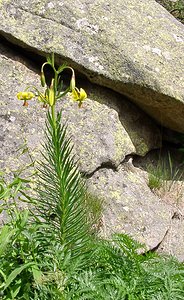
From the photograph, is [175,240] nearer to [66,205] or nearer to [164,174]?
[164,174]

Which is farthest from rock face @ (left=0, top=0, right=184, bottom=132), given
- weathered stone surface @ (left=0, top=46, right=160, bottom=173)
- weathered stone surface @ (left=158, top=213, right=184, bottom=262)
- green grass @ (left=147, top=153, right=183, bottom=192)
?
weathered stone surface @ (left=158, top=213, right=184, bottom=262)

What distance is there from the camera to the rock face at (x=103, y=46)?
5387mm

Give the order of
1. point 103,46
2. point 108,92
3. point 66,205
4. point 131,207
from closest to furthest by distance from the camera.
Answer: point 66,205 < point 131,207 < point 103,46 < point 108,92

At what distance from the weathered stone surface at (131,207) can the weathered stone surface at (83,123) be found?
0.16m

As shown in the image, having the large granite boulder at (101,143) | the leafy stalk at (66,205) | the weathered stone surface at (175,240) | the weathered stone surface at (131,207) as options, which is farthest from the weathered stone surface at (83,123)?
the leafy stalk at (66,205)

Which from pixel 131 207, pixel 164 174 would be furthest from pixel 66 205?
pixel 164 174

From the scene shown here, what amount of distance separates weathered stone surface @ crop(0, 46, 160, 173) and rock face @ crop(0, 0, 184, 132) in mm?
172

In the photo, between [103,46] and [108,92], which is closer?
[103,46]

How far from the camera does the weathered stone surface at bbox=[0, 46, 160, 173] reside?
4.89 m

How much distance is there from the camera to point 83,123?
5.27 meters

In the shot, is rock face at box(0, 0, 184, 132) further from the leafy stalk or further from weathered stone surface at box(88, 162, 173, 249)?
the leafy stalk

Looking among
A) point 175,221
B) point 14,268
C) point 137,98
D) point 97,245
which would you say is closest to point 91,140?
point 137,98

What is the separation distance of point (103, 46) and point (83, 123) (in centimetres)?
80

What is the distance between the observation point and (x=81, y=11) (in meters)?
5.56
